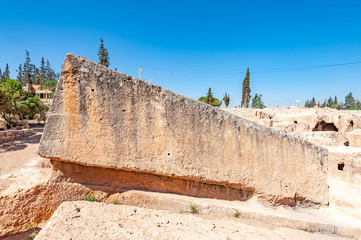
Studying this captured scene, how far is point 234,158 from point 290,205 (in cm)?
188

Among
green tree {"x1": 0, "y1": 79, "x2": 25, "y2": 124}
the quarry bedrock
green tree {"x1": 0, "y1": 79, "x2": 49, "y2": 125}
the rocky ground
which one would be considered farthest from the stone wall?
the quarry bedrock

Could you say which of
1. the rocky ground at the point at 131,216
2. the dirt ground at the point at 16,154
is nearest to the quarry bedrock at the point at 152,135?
the rocky ground at the point at 131,216

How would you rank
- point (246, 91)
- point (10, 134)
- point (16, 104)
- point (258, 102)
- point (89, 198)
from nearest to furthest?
point (89, 198) → point (10, 134) → point (16, 104) → point (246, 91) → point (258, 102)

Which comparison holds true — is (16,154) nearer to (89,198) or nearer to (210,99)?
(89,198)

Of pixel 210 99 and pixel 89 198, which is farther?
pixel 210 99

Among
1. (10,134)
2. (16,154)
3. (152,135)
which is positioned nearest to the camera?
(152,135)

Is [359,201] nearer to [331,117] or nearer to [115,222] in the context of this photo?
[115,222]

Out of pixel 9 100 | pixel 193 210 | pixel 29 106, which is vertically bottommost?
pixel 193 210

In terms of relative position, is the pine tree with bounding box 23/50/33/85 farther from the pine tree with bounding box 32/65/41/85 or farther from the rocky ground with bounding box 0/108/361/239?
the rocky ground with bounding box 0/108/361/239

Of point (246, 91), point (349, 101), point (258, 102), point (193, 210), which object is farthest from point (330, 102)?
point (193, 210)

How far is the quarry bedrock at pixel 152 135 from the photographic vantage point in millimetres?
2162

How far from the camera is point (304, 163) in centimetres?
378

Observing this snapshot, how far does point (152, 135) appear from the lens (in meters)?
2.49

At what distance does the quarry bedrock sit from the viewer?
216 cm
